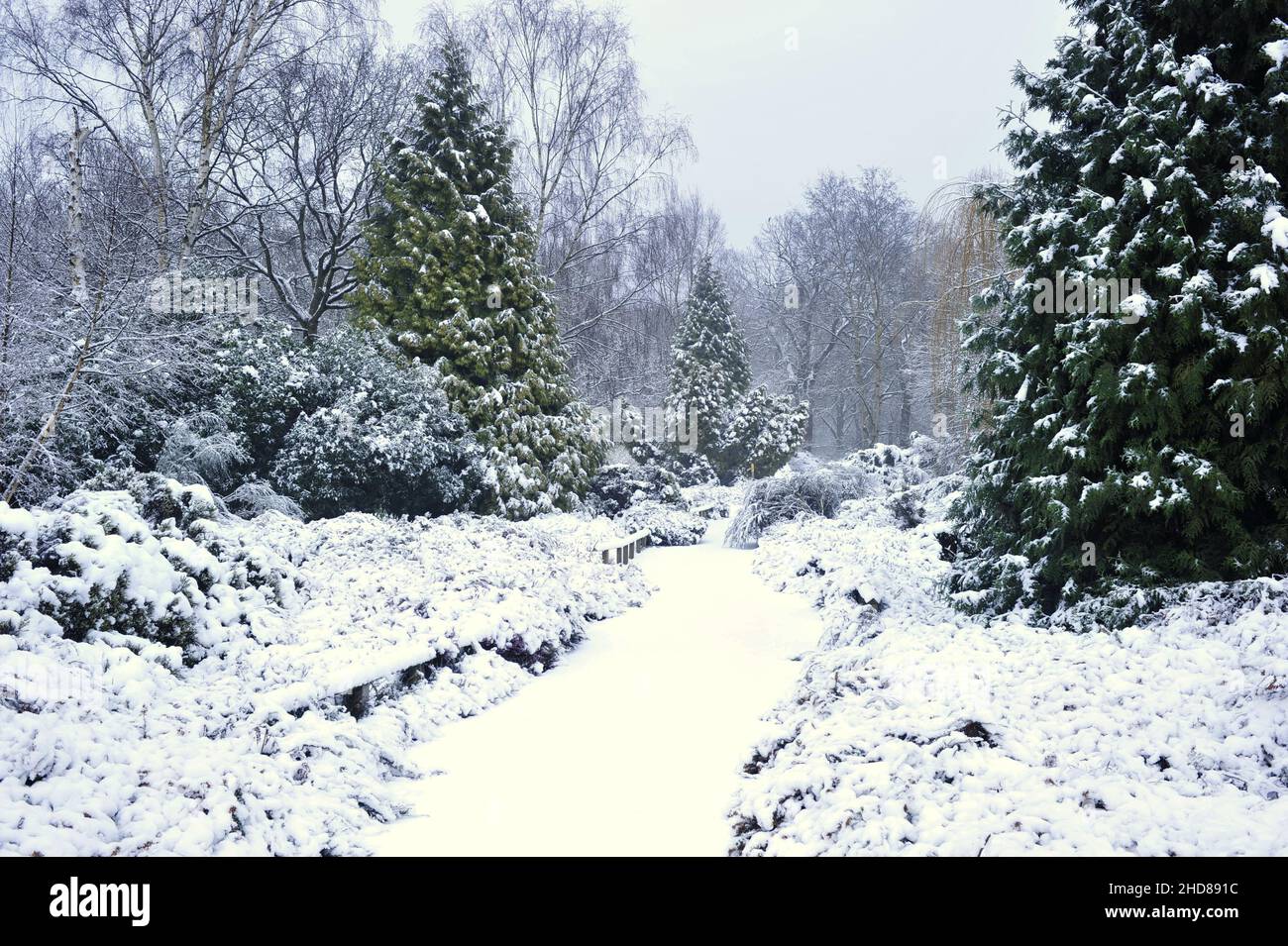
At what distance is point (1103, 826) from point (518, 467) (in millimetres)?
11623

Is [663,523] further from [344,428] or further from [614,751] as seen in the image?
[614,751]

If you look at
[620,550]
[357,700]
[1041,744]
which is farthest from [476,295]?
[1041,744]

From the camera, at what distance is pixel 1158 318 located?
566cm

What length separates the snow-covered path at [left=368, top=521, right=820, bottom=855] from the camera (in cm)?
387

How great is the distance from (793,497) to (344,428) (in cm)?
990

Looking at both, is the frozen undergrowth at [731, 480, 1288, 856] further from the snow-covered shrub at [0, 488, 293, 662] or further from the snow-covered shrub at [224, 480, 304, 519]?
the snow-covered shrub at [224, 480, 304, 519]

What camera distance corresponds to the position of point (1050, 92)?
6773mm

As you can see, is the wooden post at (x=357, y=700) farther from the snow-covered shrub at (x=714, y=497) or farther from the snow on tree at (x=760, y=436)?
the snow on tree at (x=760, y=436)

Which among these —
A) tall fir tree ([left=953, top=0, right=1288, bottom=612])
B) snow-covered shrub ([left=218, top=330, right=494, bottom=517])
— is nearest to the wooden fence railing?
tall fir tree ([left=953, top=0, right=1288, bottom=612])

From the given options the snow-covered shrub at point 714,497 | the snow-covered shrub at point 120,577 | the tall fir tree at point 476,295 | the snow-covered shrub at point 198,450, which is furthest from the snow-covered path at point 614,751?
the snow-covered shrub at point 714,497

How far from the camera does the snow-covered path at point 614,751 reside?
152 inches
